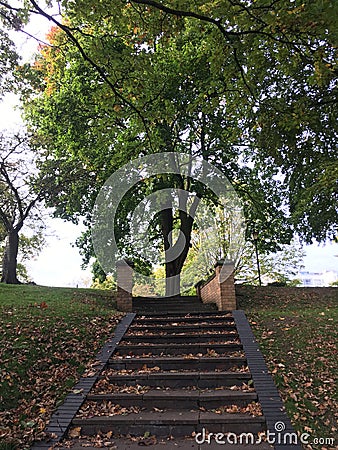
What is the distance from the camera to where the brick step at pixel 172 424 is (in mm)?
4227

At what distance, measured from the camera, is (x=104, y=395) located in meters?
4.97

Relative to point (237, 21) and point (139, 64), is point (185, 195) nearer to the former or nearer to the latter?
point (139, 64)

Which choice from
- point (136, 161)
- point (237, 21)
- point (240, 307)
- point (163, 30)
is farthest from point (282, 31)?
point (136, 161)

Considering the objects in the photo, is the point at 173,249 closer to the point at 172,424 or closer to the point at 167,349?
the point at 167,349

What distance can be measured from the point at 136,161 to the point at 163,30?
7007mm

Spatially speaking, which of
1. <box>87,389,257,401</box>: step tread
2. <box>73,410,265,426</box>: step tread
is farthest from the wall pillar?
<box>73,410,265,426</box>: step tread

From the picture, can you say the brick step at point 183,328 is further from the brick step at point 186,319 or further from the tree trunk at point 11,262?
the tree trunk at point 11,262

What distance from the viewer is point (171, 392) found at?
5.10 m

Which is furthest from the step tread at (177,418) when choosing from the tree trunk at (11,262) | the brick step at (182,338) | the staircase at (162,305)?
the tree trunk at (11,262)

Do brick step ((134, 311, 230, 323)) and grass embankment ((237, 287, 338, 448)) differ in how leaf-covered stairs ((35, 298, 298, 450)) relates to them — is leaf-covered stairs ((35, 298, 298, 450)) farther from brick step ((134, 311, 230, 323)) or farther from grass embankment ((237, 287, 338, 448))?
brick step ((134, 311, 230, 323))

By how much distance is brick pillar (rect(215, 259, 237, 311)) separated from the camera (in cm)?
938

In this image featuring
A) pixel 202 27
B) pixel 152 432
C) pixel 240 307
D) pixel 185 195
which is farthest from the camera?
pixel 185 195

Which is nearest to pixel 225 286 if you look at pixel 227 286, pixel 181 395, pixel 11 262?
pixel 227 286

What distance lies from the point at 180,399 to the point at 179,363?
115cm
